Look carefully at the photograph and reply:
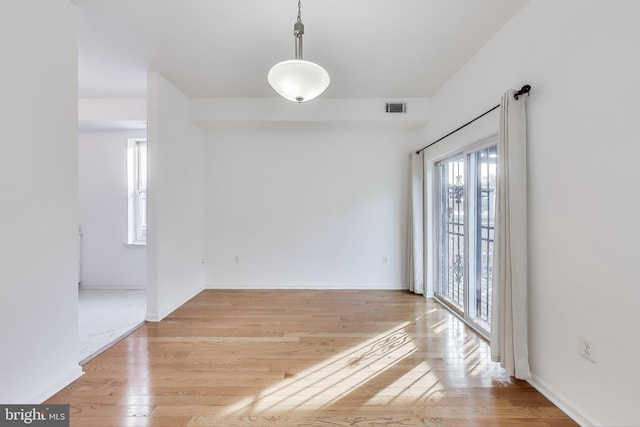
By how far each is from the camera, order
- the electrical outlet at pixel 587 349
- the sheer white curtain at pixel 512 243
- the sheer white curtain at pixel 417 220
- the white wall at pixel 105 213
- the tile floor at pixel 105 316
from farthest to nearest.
Answer: the white wall at pixel 105 213 → the sheer white curtain at pixel 417 220 → the tile floor at pixel 105 316 → the sheer white curtain at pixel 512 243 → the electrical outlet at pixel 587 349

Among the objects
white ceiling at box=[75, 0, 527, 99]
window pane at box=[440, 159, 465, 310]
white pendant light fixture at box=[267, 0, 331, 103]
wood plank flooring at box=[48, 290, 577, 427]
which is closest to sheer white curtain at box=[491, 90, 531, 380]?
wood plank flooring at box=[48, 290, 577, 427]

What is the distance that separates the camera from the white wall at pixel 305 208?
13.9ft

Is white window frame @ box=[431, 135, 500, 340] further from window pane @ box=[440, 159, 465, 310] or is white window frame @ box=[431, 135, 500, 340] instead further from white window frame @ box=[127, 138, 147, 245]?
white window frame @ box=[127, 138, 147, 245]

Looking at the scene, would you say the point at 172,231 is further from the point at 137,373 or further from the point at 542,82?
the point at 542,82

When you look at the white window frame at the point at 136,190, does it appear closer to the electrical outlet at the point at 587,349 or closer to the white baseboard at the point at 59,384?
the white baseboard at the point at 59,384

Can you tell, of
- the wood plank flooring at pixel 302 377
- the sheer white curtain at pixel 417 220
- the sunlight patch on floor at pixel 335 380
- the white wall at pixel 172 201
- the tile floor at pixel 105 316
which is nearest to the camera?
the wood plank flooring at pixel 302 377

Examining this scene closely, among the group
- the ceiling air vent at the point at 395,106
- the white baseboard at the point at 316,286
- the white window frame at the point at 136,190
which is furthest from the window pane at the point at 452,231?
the white window frame at the point at 136,190

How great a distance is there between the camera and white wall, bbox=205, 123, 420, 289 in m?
4.24

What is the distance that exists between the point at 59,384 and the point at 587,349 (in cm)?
349

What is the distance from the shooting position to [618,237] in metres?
1.38

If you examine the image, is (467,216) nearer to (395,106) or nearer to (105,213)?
(395,106)

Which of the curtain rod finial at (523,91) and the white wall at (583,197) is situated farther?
the curtain rod finial at (523,91)

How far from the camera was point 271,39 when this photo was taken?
2.45 m

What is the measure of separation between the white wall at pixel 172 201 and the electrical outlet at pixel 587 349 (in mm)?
3791
